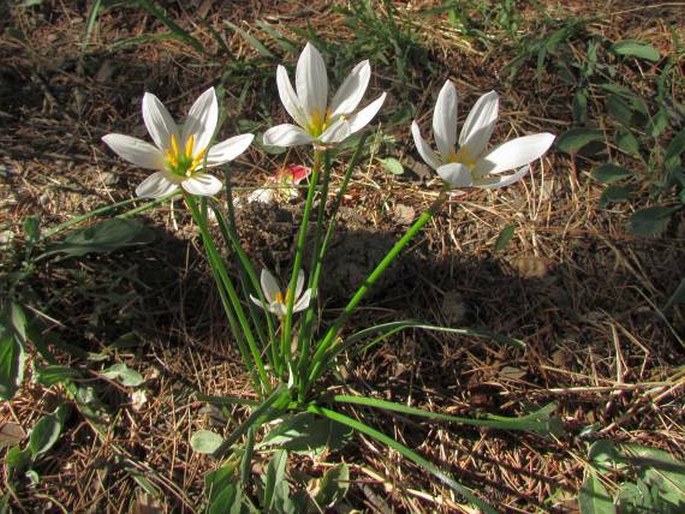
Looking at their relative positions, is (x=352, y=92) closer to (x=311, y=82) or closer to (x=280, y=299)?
(x=311, y=82)

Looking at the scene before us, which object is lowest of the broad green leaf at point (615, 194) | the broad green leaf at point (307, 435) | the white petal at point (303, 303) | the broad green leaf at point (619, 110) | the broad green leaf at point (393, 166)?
the broad green leaf at point (307, 435)

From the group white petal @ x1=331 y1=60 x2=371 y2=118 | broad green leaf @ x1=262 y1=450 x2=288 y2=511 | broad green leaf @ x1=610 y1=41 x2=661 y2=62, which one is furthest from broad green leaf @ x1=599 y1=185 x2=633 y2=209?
broad green leaf @ x1=262 y1=450 x2=288 y2=511

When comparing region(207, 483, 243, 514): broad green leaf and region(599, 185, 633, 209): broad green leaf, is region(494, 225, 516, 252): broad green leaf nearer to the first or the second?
region(599, 185, 633, 209): broad green leaf

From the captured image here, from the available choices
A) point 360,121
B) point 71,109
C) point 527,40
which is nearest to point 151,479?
point 360,121

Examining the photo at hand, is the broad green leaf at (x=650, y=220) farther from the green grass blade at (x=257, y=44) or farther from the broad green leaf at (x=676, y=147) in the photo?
the green grass blade at (x=257, y=44)

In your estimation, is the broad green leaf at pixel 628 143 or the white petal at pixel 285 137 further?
the broad green leaf at pixel 628 143

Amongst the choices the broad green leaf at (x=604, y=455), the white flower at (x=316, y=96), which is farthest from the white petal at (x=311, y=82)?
the broad green leaf at (x=604, y=455)

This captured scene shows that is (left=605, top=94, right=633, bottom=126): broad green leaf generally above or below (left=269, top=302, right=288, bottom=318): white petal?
above
